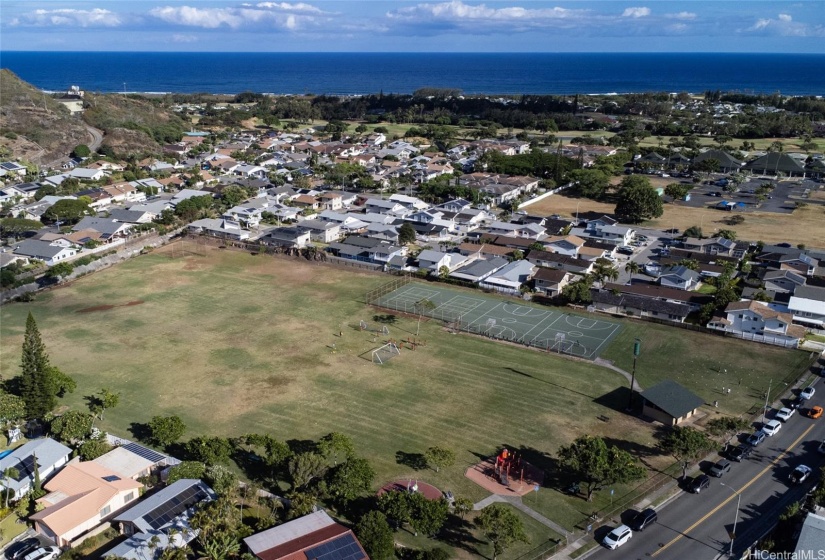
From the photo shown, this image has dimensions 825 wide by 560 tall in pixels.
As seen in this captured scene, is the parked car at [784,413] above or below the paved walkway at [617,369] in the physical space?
above

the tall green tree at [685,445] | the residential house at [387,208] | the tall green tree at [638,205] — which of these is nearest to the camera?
the tall green tree at [685,445]

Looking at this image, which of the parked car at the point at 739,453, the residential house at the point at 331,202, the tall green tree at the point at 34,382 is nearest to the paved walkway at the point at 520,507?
the parked car at the point at 739,453

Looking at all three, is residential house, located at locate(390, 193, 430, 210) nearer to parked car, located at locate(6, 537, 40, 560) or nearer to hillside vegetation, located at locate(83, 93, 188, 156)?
hillside vegetation, located at locate(83, 93, 188, 156)

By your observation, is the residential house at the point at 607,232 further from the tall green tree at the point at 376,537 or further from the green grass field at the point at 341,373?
the tall green tree at the point at 376,537

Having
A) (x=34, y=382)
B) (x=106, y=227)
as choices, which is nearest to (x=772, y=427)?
(x=34, y=382)

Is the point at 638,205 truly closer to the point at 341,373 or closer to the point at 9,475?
the point at 341,373

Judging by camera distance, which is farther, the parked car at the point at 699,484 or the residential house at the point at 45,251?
the residential house at the point at 45,251

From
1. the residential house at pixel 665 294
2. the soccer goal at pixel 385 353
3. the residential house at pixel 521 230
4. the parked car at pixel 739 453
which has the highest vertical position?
the residential house at pixel 521 230

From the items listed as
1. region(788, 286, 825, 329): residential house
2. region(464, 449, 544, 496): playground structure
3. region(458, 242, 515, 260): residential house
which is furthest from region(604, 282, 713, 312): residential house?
region(464, 449, 544, 496): playground structure
